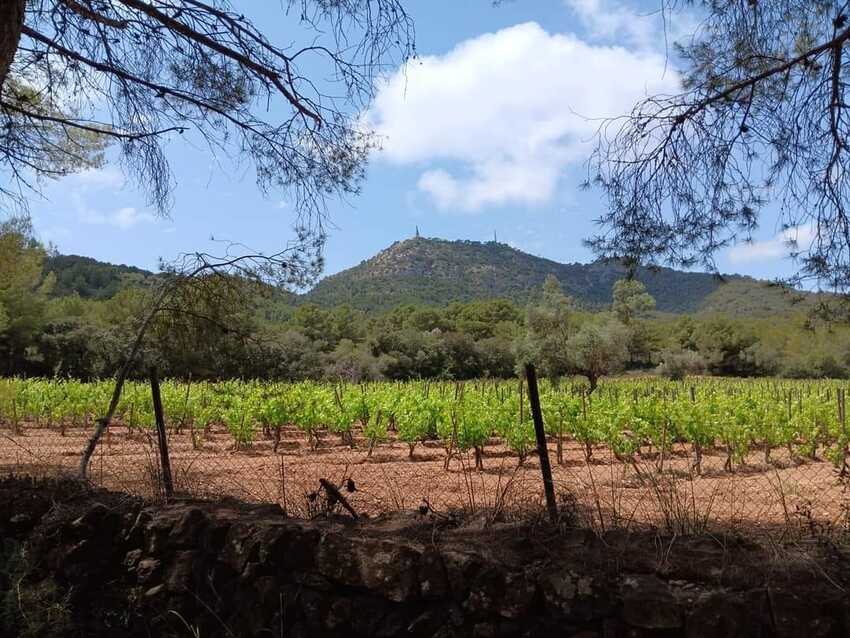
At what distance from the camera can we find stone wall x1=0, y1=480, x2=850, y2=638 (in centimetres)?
233

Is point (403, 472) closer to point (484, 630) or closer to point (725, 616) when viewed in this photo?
point (484, 630)

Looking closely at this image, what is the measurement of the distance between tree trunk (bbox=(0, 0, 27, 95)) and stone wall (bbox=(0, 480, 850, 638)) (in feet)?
8.59

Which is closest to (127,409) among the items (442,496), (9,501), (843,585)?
(442,496)

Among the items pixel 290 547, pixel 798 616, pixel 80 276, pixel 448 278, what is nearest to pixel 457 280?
pixel 448 278

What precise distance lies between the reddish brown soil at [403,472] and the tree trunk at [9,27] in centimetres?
265

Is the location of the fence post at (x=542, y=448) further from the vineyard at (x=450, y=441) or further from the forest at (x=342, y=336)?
the vineyard at (x=450, y=441)

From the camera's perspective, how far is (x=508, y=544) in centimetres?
285

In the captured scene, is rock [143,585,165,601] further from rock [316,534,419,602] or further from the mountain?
the mountain

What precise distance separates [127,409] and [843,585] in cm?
1529

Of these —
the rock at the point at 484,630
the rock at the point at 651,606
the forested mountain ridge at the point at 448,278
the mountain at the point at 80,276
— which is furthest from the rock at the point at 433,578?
the forested mountain ridge at the point at 448,278

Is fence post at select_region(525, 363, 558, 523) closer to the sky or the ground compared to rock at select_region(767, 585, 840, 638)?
closer to the sky

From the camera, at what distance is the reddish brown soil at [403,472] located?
17.8 feet

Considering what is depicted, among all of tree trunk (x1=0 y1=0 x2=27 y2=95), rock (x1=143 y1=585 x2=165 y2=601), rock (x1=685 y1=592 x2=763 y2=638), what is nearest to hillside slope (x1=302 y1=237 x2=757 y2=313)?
tree trunk (x1=0 y1=0 x2=27 y2=95)

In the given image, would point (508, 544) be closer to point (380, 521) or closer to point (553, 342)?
point (380, 521)
